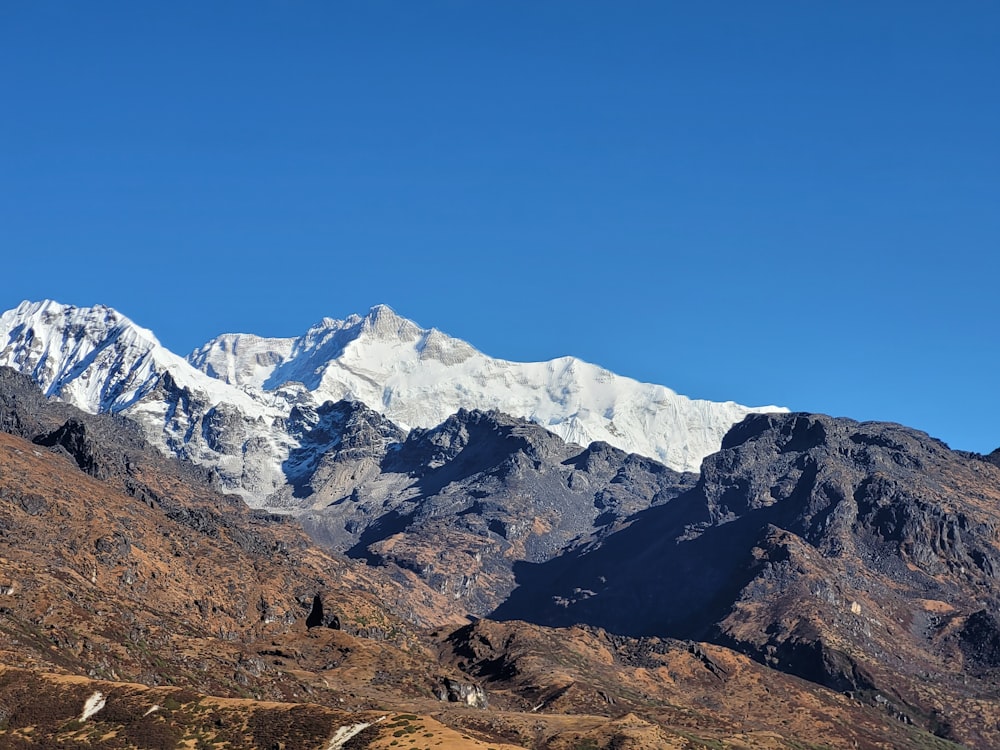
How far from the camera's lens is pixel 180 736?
632 feet

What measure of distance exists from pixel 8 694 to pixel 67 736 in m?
13.0

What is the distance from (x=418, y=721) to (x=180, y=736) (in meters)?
33.8

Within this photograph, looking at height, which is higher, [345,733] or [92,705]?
[345,733]

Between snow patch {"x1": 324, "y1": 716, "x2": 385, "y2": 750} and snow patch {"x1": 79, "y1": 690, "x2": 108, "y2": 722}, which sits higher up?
snow patch {"x1": 324, "y1": 716, "x2": 385, "y2": 750}

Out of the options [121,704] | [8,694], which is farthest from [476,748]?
[8,694]

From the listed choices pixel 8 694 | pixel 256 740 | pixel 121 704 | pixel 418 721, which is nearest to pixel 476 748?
pixel 418 721

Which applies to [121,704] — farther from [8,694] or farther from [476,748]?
[476,748]

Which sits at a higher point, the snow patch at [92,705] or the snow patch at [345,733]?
the snow patch at [345,733]

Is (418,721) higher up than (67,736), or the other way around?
(418,721)

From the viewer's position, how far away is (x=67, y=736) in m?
190

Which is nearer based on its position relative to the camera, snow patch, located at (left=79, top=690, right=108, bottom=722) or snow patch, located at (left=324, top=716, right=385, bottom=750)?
snow patch, located at (left=324, top=716, right=385, bottom=750)

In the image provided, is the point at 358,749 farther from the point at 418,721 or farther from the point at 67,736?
the point at 67,736

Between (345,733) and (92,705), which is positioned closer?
(345,733)

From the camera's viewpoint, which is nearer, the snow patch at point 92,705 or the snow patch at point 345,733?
the snow patch at point 345,733
